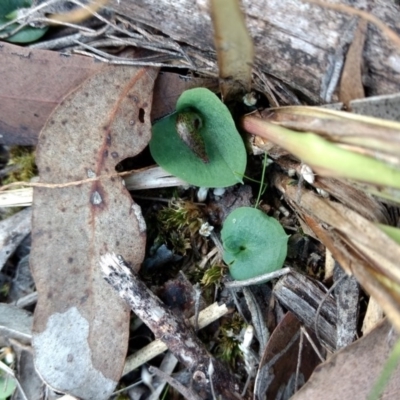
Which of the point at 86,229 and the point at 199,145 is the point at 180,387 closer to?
the point at 86,229

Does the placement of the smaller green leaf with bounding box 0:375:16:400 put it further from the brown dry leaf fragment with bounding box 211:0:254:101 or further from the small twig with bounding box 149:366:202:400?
the brown dry leaf fragment with bounding box 211:0:254:101

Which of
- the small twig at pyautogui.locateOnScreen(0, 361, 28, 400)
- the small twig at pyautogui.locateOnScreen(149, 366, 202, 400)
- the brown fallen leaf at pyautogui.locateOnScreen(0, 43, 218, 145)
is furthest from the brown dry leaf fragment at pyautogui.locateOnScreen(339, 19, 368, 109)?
the small twig at pyautogui.locateOnScreen(0, 361, 28, 400)

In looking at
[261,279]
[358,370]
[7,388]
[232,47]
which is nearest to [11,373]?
[7,388]

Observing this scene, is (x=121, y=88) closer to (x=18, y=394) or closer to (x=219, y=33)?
(x=219, y=33)

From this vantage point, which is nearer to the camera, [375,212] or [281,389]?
[375,212]

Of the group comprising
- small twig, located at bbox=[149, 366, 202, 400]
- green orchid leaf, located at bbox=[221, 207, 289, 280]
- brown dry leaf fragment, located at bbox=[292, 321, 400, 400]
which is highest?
green orchid leaf, located at bbox=[221, 207, 289, 280]

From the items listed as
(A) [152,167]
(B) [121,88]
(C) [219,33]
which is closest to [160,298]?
(A) [152,167]

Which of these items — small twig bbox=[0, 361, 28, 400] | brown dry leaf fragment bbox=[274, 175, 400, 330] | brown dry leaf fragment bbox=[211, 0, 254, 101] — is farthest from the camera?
small twig bbox=[0, 361, 28, 400]
